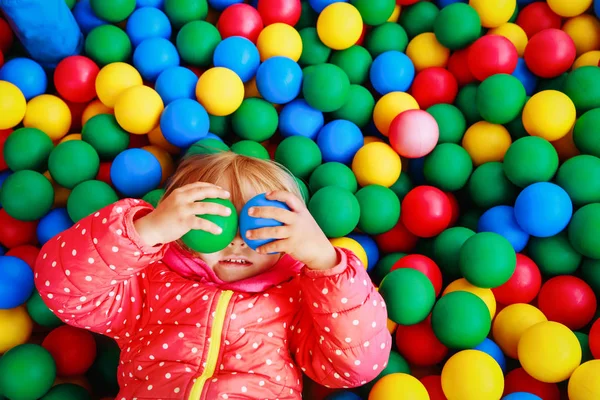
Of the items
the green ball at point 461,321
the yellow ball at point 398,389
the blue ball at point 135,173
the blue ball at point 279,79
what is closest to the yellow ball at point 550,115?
the green ball at point 461,321

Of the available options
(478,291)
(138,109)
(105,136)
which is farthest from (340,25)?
(478,291)

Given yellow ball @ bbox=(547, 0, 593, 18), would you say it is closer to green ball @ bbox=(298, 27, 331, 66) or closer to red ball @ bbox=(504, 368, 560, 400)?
green ball @ bbox=(298, 27, 331, 66)

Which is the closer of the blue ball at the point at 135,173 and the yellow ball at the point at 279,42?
the blue ball at the point at 135,173


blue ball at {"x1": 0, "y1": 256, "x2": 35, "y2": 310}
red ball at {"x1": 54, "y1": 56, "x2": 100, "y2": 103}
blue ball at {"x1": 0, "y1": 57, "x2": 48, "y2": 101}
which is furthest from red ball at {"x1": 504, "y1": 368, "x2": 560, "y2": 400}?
blue ball at {"x1": 0, "y1": 57, "x2": 48, "y2": 101}

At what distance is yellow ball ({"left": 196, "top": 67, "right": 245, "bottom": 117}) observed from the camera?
160 centimetres

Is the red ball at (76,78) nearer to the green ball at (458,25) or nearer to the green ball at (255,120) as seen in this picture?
the green ball at (255,120)

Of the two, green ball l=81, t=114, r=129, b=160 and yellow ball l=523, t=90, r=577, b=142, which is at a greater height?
yellow ball l=523, t=90, r=577, b=142

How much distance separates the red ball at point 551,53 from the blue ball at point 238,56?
716 millimetres

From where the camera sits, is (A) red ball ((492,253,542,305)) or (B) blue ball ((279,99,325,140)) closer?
(A) red ball ((492,253,542,305))

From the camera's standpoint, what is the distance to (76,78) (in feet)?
5.56


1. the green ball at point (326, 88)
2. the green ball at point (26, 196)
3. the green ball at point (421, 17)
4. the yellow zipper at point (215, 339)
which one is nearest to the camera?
the yellow zipper at point (215, 339)

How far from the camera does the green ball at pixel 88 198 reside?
1.48 metres

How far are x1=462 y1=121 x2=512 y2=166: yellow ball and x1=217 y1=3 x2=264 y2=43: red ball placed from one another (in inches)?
25.5

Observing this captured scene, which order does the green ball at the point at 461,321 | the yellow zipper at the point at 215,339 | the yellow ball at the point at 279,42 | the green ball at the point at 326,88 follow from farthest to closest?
the yellow ball at the point at 279,42 < the green ball at the point at 326,88 < the green ball at the point at 461,321 < the yellow zipper at the point at 215,339
